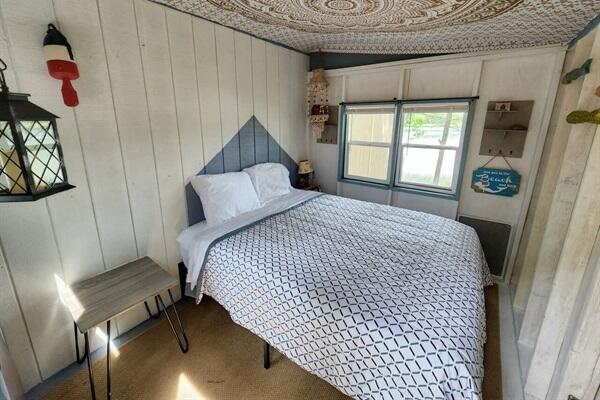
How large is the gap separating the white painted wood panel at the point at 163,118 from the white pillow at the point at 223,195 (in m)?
0.18

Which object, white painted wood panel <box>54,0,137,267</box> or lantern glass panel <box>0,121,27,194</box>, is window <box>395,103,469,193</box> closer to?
white painted wood panel <box>54,0,137,267</box>

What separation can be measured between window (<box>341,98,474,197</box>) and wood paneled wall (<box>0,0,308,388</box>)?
1575mm

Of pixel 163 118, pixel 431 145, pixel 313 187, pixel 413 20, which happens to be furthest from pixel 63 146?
pixel 431 145

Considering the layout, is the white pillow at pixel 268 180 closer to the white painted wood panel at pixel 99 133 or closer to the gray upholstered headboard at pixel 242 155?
the gray upholstered headboard at pixel 242 155

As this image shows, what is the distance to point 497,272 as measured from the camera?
8.55ft

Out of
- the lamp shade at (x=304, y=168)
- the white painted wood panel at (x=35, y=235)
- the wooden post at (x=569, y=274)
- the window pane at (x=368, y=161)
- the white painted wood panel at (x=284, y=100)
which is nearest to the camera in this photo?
the wooden post at (x=569, y=274)

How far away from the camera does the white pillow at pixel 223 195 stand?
2174mm

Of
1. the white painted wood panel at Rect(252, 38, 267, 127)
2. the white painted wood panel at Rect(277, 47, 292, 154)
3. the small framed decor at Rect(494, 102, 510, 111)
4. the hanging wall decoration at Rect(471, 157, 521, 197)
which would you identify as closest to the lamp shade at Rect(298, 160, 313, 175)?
the white painted wood panel at Rect(277, 47, 292, 154)

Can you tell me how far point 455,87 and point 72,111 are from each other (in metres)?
3.00

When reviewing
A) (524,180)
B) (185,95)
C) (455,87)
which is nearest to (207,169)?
(185,95)

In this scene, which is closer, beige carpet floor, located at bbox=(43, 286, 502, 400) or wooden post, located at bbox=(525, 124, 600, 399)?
wooden post, located at bbox=(525, 124, 600, 399)

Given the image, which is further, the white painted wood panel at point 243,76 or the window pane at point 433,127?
the window pane at point 433,127

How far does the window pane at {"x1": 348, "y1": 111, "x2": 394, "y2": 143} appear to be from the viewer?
3010 millimetres

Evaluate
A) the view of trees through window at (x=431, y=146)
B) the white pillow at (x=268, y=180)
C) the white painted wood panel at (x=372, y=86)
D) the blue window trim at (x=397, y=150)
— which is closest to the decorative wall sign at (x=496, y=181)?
the blue window trim at (x=397, y=150)
